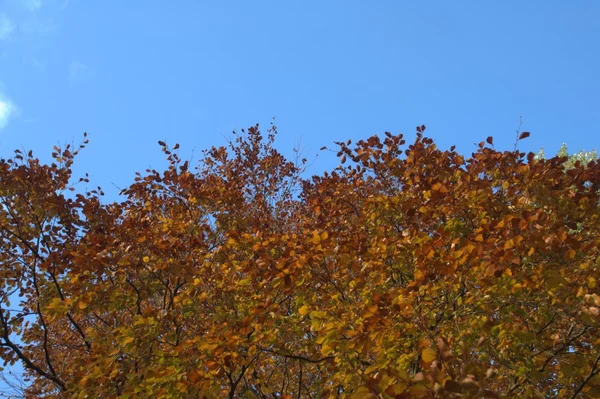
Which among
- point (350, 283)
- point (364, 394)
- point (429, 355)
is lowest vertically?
point (364, 394)

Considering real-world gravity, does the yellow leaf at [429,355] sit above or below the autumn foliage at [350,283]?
below

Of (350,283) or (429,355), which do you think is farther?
(350,283)

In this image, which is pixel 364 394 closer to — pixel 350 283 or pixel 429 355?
pixel 429 355

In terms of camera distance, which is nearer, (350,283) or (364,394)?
(364,394)

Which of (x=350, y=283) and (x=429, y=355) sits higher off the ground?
(x=350, y=283)

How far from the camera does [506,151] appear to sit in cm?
557

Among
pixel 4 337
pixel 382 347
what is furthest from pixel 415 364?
pixel 4 337

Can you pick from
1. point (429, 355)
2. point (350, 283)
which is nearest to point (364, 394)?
point (429, 355)

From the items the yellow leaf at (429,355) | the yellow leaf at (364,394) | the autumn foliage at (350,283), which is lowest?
the yellow leaf at (364,394)

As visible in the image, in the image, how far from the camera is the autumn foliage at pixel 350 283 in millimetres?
3512

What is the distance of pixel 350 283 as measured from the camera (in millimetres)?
4605

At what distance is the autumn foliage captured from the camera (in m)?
3.51

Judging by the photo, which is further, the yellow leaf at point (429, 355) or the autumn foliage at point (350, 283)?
the autumn foliage at point (350, 283)

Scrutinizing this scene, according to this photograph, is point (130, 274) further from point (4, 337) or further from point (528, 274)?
point (528, 274)
